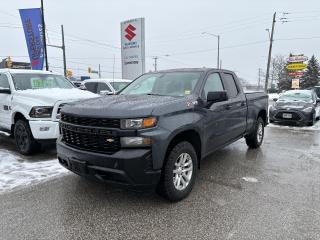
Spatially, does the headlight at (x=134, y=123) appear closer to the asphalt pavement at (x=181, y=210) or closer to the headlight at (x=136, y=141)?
the headlight at (x=136, y=141)

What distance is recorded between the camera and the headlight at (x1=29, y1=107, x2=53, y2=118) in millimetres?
5887

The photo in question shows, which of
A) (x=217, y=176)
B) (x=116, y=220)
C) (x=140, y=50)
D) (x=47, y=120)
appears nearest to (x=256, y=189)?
(x=217, y=176)

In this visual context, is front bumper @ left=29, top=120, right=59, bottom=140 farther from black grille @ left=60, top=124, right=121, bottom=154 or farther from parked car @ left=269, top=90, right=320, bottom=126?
parked car @ left=269, top=90, right=320, bottom=126

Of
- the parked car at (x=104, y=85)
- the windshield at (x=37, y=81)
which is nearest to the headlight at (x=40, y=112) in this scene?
the windshield at (x=37, y=81)

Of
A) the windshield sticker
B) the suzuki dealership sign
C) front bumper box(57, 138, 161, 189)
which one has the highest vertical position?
the suzuki dealership sign

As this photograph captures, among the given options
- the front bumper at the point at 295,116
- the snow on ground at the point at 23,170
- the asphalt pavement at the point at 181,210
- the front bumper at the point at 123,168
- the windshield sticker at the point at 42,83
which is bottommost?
the asphalt pavement at the point at 181,210

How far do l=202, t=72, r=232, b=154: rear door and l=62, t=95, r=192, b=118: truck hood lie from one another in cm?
66

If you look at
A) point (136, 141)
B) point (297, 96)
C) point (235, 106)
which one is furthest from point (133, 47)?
point (136, 141)

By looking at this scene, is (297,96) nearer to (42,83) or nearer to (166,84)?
(166,84)

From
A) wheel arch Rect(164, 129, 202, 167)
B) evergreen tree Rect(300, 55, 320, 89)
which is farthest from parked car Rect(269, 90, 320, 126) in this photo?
evergreen tree Rect(300, 55, 320, 89)

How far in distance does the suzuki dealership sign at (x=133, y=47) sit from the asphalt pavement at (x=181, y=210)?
10316 mm

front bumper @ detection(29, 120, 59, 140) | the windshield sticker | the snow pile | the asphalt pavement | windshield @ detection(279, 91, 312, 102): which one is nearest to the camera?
the asphalt pavement

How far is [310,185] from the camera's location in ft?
15.3

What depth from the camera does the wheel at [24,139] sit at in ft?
19.7
